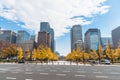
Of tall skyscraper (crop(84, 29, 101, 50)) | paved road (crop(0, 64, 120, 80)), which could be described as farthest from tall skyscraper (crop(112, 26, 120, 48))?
paved road (crop(0, 64, 120, 80))

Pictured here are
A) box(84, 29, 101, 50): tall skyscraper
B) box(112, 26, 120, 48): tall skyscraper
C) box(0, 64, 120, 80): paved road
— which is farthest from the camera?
box(84, 29, 101, 50): tall skyscraper

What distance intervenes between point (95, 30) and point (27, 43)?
276ft

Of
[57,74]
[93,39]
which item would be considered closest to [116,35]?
[93,39]

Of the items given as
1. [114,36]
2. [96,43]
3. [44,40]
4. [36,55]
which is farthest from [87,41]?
[36,55]

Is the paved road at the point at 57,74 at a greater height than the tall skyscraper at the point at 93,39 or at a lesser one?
lesser

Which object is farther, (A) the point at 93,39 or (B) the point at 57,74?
(A) the point at 93,39

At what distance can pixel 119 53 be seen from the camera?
6341 centimetres

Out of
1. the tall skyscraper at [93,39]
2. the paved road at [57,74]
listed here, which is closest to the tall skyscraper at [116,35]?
the tall skyscraper at [93,39]

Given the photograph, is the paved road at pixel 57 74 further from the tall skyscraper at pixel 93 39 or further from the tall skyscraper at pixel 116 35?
the tall skyscraper at pixel 93 39

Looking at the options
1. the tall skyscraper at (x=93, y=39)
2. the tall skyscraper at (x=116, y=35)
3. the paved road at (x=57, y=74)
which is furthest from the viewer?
the tall skyscraper at (x=93, y=39)

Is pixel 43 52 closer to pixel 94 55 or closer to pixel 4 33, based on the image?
pixel 94 55

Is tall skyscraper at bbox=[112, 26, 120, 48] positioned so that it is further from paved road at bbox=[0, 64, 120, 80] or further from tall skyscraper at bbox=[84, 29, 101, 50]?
paved road at bbox=[0, 64, 120, 80]

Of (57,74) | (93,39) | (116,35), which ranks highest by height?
(116,35)

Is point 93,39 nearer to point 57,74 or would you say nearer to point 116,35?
point 116,35
